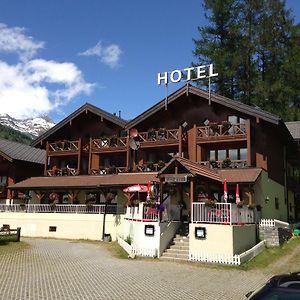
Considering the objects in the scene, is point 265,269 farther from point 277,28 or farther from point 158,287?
point 277,28

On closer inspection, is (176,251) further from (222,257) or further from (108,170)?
(108,170)

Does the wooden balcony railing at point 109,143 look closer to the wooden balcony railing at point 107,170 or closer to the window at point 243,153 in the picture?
the wooden balcony railing at point 107,170

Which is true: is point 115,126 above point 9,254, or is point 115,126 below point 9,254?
above

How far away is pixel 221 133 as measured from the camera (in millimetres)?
28219

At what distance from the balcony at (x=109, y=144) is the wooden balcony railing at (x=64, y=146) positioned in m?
1.92

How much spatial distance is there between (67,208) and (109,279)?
16.6m

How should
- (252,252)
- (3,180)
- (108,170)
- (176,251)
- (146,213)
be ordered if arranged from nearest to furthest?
(252,252), (176,251), (146,213), (108,170), (3,180)

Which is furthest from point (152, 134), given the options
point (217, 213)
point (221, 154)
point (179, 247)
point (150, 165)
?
point (217, 213)

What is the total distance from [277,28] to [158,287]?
42.2 metres

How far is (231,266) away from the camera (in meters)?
18.2

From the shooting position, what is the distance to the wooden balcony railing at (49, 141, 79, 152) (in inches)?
1404

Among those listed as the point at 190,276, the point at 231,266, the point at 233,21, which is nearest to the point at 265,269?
the point at 231,266

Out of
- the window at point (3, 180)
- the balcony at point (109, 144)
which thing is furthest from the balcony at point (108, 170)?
the window at point (3, 180)

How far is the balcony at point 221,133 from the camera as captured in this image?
27.4m
